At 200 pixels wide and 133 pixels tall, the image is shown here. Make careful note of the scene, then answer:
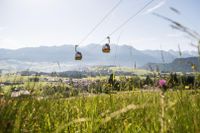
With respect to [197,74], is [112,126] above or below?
below

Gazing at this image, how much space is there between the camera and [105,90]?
5852 mm

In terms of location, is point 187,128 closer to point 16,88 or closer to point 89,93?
point 16,88

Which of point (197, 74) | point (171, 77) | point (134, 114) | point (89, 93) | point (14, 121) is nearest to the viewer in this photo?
point (14, 121)

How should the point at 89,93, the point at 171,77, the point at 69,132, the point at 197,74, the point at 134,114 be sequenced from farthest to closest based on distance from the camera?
the point at 89,93 < the point at 134,114 < the point at 171,77 < the point at 69,132 < the point at 197,74

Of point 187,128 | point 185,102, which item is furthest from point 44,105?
point 187,128

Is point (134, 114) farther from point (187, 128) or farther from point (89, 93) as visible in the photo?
point (187, 128)

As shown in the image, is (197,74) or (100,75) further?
(100,75)

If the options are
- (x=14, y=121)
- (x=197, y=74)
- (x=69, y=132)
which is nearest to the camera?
(x=14, y=121)

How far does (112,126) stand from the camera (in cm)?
444

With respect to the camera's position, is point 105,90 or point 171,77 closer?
point 171,77

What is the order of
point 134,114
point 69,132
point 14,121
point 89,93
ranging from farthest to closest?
point 89,93, point 134,114, point 69,132, point 14,121

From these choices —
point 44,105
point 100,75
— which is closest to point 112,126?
point 44,105

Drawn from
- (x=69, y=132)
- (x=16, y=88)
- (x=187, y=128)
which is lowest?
(x=69, y=132)

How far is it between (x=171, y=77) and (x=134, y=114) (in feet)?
4.08
